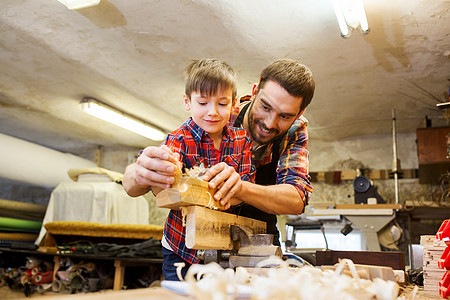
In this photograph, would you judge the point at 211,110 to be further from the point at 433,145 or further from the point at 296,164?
the point at 433,145

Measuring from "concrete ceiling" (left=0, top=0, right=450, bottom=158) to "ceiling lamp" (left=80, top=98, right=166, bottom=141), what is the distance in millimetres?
107

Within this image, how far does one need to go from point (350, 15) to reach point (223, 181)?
2.52 meters

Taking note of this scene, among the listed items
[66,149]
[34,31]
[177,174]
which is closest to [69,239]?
[66,149]

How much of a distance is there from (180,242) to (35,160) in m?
5.80

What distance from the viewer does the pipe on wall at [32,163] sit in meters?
6.01

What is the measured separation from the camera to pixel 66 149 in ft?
27.6

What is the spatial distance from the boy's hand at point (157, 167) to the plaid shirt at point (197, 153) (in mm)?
292

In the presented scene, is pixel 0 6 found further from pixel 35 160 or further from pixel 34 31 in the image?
pixel 35 160

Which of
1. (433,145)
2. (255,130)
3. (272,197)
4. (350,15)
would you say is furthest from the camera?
(433,145)

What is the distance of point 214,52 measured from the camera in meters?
4.20

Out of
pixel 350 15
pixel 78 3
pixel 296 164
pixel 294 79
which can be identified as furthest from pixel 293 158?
pixel 78 3

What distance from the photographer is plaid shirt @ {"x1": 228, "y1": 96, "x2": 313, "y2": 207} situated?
1.62m

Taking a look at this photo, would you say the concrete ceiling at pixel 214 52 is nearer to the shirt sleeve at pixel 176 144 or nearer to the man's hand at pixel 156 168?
the shirt sleeve at pixel 176 144

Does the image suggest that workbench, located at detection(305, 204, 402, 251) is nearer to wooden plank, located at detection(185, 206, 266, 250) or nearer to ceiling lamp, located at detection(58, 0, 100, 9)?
ceiling lamp, located at detection(58, 0, 100, 9)
